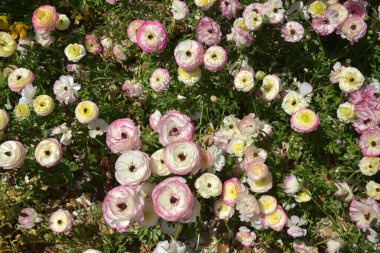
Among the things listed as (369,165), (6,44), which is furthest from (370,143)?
(6,44)

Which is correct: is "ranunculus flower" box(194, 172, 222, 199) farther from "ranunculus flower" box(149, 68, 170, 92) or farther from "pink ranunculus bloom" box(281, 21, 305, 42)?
"pink ranunculus bloom" box(281, 21, 305, 42)

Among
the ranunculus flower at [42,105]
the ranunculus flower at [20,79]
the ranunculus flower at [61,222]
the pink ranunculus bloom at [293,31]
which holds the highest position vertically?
the pink ranunculus bloom at [293,31]

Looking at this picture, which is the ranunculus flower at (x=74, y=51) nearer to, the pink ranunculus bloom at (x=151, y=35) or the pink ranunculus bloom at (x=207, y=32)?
the pink ranunculus bloom at (x=151, y=35)

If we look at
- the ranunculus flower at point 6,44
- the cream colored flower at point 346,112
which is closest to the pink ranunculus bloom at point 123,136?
the ranunculus flower at point 6,44

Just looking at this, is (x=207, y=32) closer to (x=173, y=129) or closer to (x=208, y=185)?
(x=173, y=129)

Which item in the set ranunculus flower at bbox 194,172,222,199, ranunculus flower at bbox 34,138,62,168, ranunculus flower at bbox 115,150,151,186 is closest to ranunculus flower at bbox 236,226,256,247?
ranunculus flower at bbox 194,172,222,199

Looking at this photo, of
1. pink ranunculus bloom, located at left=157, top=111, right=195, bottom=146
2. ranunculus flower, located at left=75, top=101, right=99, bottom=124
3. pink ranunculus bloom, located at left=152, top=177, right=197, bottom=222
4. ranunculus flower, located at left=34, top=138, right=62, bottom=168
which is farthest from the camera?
ranunculus flower, located at left=75, top=101, right=99, bottom=124
